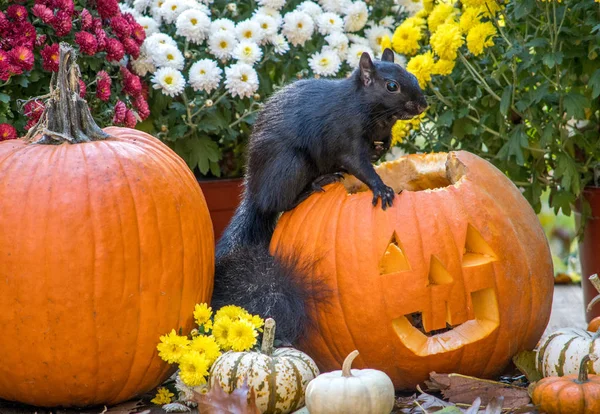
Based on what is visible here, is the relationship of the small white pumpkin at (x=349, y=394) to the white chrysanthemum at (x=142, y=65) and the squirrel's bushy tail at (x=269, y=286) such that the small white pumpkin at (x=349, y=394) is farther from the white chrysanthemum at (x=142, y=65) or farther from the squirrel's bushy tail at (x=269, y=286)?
the white chrysanthemum at (x=142, y=65)

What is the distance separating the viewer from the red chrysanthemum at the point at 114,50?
12.0 feet

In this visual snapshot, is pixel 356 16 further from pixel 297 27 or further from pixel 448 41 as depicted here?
pixel 448 41

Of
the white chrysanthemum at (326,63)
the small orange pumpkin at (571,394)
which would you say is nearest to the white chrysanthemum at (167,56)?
the white chrysanthemum at (326,63)

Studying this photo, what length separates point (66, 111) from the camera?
270 centimetres

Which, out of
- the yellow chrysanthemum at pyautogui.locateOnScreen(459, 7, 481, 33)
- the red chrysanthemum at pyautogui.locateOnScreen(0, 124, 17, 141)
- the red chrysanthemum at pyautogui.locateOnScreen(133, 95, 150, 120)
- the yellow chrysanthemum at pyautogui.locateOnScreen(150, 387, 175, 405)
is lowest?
the yellow chrysanthemum at pyautogui.locateOnScreen(150, 387, 175, 405)

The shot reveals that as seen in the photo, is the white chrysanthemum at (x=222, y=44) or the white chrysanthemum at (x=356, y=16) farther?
the white chrysanthemum at (x=356, y=16)

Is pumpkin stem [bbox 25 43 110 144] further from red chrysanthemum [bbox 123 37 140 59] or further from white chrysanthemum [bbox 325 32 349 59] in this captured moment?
white chrysanthemum [bbox 325 32 349 59]

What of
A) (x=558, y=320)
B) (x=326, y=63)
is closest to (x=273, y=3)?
(x=326, y=63)

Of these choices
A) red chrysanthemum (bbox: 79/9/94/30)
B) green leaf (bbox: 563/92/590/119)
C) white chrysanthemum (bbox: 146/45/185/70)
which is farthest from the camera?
white chrysanthemum (bbox: 146/45/185/70)

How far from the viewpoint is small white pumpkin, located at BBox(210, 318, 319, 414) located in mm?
2510

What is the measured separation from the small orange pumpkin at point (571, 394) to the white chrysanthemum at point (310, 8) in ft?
8.75

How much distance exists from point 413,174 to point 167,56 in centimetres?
154

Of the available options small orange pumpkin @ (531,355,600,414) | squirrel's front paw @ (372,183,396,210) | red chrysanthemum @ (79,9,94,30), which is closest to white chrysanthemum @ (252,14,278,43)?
red chrysanthemum @ (79,9,94,30)

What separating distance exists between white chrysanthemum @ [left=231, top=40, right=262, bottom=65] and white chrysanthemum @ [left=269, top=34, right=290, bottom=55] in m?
0.15
